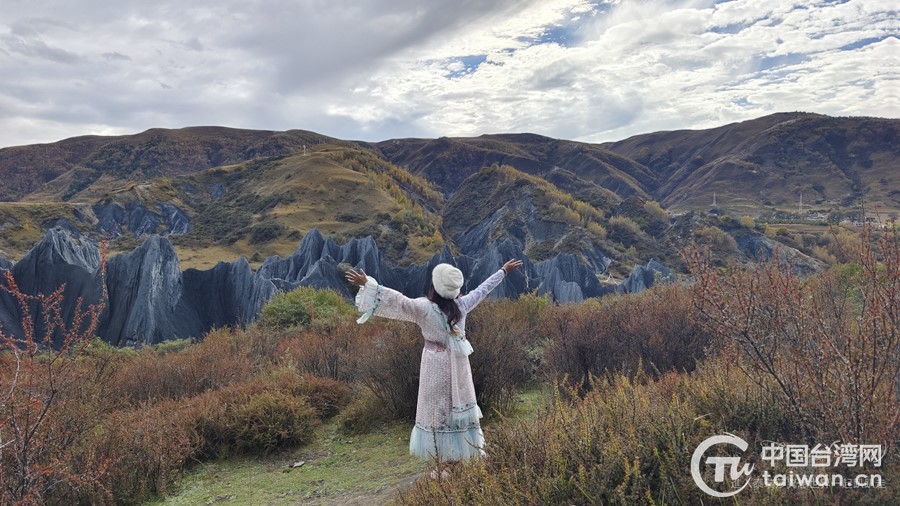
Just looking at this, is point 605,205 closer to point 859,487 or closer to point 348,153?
point 348,153

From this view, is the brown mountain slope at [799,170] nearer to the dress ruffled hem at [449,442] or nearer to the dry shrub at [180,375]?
the dry shrub at [180,375]

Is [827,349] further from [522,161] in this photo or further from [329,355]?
[522,161]

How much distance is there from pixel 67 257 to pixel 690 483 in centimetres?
3090

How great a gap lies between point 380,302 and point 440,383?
2.57ft

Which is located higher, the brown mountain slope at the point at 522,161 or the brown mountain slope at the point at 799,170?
the brown mountain slope at the point at 522,161

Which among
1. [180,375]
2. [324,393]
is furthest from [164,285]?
[324,393]

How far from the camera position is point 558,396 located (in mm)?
3178

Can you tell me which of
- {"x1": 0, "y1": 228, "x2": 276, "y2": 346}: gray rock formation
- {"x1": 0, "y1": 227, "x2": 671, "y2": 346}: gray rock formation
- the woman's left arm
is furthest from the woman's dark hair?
{"x1": 0, "y1": 228, "x2": 276, "y2": 346}: gray rock formation

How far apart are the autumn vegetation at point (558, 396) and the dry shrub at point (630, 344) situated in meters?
0.02

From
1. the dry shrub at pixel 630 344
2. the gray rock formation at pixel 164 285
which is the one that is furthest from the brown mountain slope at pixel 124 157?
the dry shrub at pixel 630 344

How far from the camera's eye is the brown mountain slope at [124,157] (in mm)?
90000

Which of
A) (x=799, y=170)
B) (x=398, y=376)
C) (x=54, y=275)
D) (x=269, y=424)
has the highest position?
(x=799, y=170)

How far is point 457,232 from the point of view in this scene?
57688 millimetres

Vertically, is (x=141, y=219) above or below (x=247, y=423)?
above
